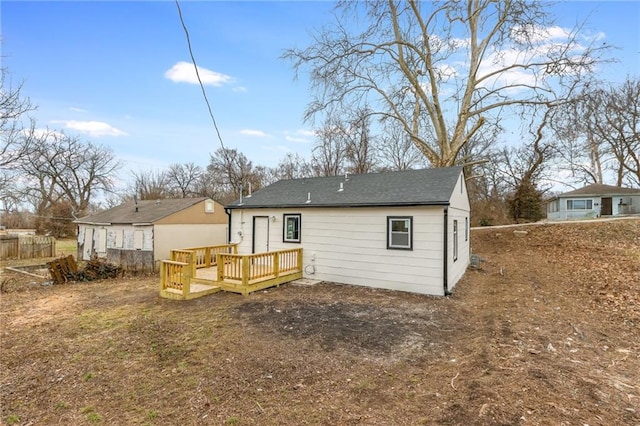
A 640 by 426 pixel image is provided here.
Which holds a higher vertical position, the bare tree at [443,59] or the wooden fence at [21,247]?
the bare tree at [443,59]

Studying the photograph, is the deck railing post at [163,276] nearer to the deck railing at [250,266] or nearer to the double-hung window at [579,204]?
the deck railing at [250,266]

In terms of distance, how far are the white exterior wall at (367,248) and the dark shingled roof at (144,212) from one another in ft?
19.6

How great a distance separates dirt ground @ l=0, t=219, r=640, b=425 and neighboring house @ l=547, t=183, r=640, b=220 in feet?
70.1

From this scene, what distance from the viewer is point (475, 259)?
41.7 ft

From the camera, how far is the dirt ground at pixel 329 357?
3.13 meters

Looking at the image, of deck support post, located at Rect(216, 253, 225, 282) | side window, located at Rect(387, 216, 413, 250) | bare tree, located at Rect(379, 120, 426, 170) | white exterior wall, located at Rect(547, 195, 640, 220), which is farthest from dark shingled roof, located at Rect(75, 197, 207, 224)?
white exterior wall, located at Rect(547, 195, 640, 220)

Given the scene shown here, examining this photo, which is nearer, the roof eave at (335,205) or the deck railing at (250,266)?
the roof eave at (335,205)

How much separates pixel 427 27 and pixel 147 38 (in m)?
13.7

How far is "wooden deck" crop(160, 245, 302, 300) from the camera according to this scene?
7856 millimetres

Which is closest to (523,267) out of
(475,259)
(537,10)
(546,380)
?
(475,259)

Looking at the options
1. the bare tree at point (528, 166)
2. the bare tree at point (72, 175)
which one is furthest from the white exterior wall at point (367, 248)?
the bare tree at point (72, 175)

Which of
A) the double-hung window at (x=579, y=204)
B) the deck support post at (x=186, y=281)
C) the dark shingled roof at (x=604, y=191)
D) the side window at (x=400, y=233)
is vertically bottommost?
the deck support post at (x=186, y=281)

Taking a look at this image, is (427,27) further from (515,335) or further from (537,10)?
(515,335)

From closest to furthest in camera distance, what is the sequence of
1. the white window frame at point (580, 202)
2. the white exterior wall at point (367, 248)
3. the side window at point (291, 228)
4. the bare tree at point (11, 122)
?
the white exterior wall at point (367, 248), the bare tree at point (11, 122), the side window at point (291, 228), the white window frame at point (580, 202)
